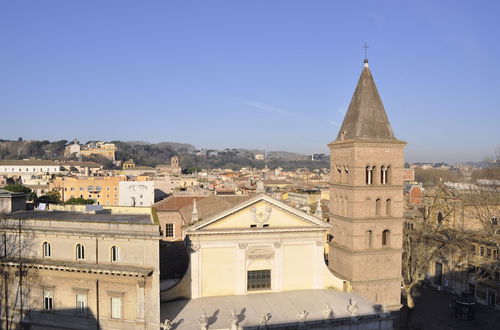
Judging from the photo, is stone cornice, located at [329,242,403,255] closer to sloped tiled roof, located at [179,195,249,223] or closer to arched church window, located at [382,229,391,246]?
arched church window, located at [382,229,391,246]

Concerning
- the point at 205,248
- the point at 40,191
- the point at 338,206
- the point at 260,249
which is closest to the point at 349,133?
the point at 338,206

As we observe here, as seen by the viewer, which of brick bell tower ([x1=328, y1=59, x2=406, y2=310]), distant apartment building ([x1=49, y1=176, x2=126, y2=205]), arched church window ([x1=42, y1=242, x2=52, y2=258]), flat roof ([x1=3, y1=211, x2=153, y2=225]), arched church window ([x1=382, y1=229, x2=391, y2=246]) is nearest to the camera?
arched church window ([x1=42, y1=242, x2=52, y2=258])

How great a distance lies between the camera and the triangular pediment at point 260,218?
89.5 feet

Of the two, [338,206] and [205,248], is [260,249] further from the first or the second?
[338,206]

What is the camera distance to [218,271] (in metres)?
27.3

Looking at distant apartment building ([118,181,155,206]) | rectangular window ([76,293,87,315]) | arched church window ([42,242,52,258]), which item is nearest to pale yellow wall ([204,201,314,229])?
rectangular window ([76,293,87,315])

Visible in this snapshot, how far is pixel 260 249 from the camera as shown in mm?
27922

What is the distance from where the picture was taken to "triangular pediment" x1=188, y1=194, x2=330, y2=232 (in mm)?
27281

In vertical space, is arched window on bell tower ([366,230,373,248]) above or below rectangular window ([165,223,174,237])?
above

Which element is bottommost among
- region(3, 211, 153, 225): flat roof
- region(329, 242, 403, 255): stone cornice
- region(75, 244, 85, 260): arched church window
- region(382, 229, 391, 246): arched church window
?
region(329, 242, 403, 255): stone cornice

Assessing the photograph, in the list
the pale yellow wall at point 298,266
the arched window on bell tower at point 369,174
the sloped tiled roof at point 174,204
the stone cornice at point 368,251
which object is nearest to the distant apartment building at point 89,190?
the sloped tiled roof at point 174,204

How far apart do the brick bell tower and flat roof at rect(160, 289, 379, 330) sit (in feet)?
9.27

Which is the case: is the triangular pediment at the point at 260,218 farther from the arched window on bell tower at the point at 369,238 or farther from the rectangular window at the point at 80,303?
the rectangular window at the point at 80,303

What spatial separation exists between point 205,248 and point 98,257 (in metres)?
6.44
